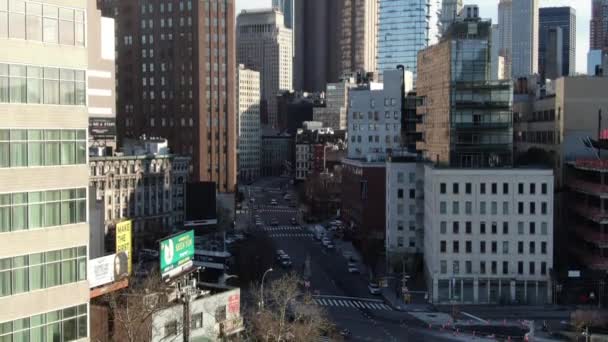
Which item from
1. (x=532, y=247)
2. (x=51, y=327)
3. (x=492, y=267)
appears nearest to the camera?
(x=51, y=327)

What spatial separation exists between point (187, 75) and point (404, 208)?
243 feet

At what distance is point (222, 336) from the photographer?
206 feet

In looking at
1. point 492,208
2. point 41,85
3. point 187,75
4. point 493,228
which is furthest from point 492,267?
point 187,75

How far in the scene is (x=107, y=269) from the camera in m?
55.8

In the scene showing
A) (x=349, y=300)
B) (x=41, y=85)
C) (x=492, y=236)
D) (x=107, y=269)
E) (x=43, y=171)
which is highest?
(x=41, y=85)

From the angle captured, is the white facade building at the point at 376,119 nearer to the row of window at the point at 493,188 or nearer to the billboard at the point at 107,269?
the row of window at the point at 493,188

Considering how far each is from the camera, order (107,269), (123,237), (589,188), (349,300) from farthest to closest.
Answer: (349,300) < (589,188) < (123,237) < (107,269)

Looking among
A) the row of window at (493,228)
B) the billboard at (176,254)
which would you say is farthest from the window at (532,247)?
the billboard at (176,254)

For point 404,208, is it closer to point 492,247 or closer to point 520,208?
point 492,247

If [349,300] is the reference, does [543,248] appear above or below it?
above

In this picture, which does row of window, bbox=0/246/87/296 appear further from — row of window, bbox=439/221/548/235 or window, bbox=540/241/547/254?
window, bbox=540/241/547/254

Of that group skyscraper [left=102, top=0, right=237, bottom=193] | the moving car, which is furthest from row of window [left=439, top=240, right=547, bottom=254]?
skyscraper [left=102, top=0, right=237, bottom=193]

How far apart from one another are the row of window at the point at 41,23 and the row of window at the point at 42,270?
336 inches

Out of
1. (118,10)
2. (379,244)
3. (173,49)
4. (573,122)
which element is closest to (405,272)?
(379,244)
